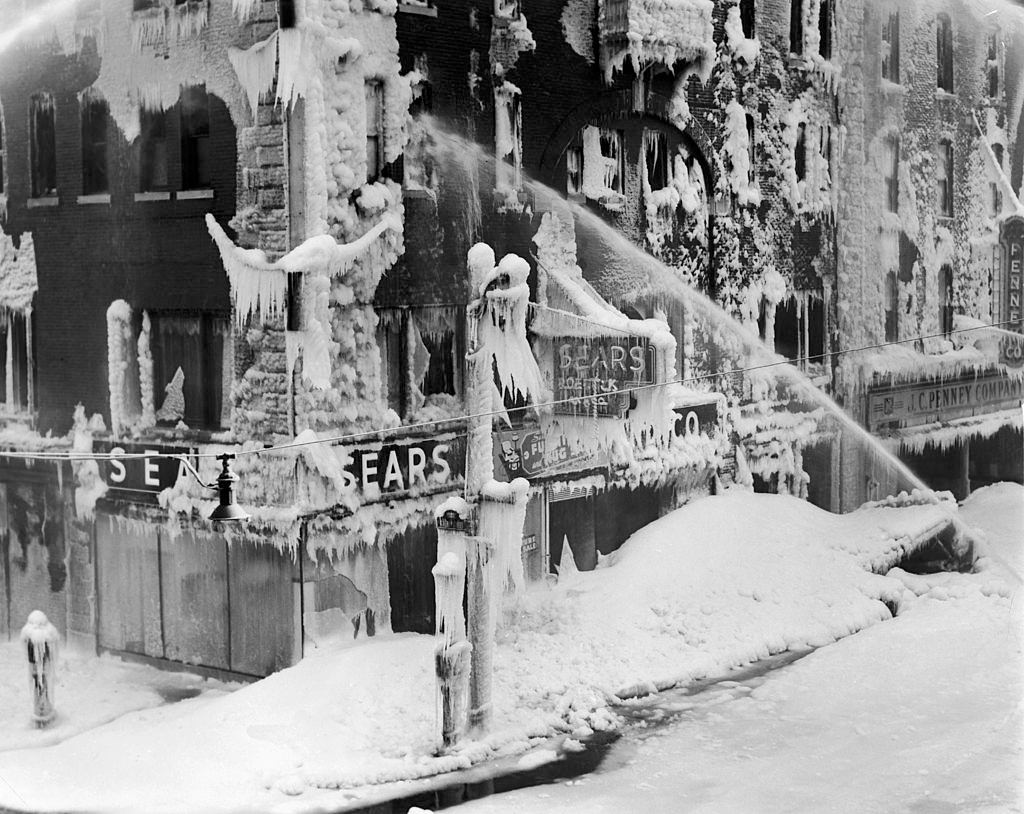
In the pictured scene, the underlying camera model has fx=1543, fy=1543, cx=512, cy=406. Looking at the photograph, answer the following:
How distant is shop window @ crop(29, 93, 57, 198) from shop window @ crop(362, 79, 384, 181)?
2.63 meters

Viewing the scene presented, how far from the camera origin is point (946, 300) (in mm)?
15898

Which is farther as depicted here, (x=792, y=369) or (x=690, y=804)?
(x=792, y=369)

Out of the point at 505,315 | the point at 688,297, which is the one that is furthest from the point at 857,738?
the point at 688,297

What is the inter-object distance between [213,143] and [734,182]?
5429 millimetres

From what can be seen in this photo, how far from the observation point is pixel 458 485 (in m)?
13.3

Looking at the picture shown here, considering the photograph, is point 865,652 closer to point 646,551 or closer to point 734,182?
point 646,551

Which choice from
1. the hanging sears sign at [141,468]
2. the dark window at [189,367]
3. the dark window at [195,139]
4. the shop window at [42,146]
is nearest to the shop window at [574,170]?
the dark window at [195,139]

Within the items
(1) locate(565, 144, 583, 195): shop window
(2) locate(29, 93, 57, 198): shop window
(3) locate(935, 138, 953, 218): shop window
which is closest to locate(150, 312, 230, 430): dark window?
(2) locate(29, 93, 57, 198): shop window

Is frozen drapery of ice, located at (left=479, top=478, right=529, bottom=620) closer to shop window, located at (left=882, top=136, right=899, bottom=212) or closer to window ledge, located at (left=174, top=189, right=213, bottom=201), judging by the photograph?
window ledge, located at (left=174, top=189, right=213, bottom=201)

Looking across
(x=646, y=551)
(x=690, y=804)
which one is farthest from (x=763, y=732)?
(x=646, y=551)

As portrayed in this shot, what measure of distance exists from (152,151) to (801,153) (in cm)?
652

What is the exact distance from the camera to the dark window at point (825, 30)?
15.5 meters

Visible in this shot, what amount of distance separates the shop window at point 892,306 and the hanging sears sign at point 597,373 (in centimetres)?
320

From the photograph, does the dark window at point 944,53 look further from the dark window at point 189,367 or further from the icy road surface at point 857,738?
the dark window at point 189,367
